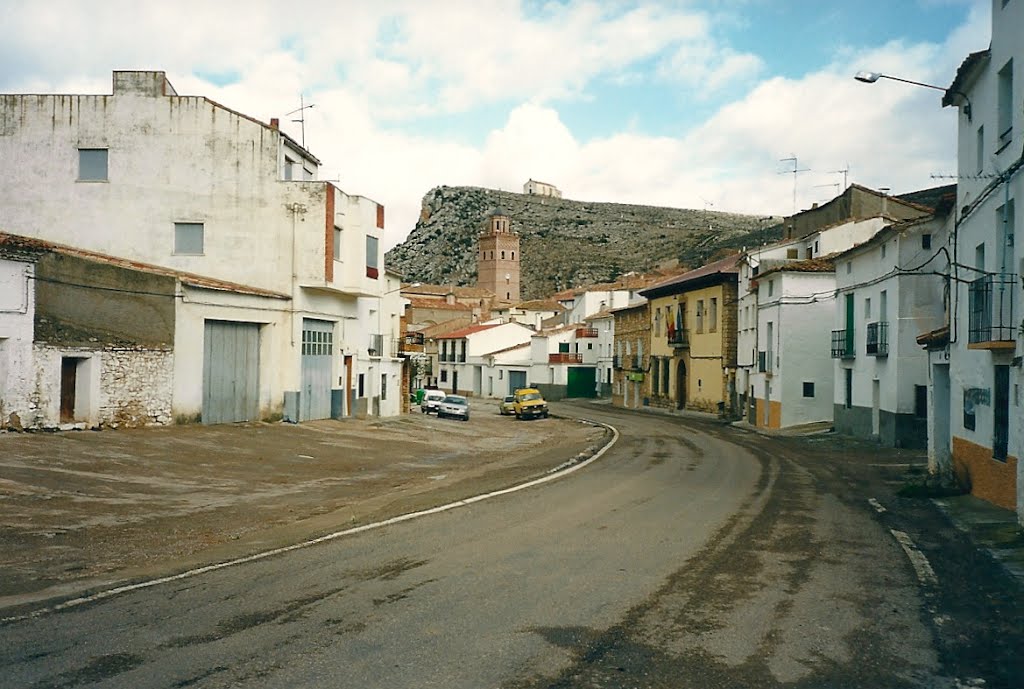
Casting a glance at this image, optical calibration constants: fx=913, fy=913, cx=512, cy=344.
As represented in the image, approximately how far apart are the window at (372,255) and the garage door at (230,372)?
719 centimetres

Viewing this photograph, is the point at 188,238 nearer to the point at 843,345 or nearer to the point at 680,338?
the point at 843,345

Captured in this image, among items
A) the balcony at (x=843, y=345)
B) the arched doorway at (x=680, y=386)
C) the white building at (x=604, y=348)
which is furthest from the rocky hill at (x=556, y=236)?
the balcony at (x=843, y=345)

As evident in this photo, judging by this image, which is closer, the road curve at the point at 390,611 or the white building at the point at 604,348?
the road curve at the point at 390,611

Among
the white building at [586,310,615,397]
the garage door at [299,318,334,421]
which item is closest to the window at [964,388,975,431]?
the garage door at [299,318,334,421]

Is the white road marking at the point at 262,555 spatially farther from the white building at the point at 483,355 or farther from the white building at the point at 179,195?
the white building at the point at 483,355

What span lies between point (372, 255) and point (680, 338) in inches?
1113

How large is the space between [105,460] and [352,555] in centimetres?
1083

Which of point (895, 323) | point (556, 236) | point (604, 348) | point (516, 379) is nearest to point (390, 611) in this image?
point (895, 323)

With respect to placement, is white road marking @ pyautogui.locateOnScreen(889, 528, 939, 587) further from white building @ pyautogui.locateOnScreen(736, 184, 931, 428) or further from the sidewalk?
white building @ pyautogui.locateOnScreen(736, 184, 931, 428)

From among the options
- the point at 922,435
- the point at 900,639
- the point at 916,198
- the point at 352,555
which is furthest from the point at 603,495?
the point at 916,198

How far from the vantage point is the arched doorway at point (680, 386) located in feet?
199

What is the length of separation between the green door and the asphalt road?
6534 centimetres

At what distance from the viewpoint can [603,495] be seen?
653 inches

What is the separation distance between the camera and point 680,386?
61.0 metres
